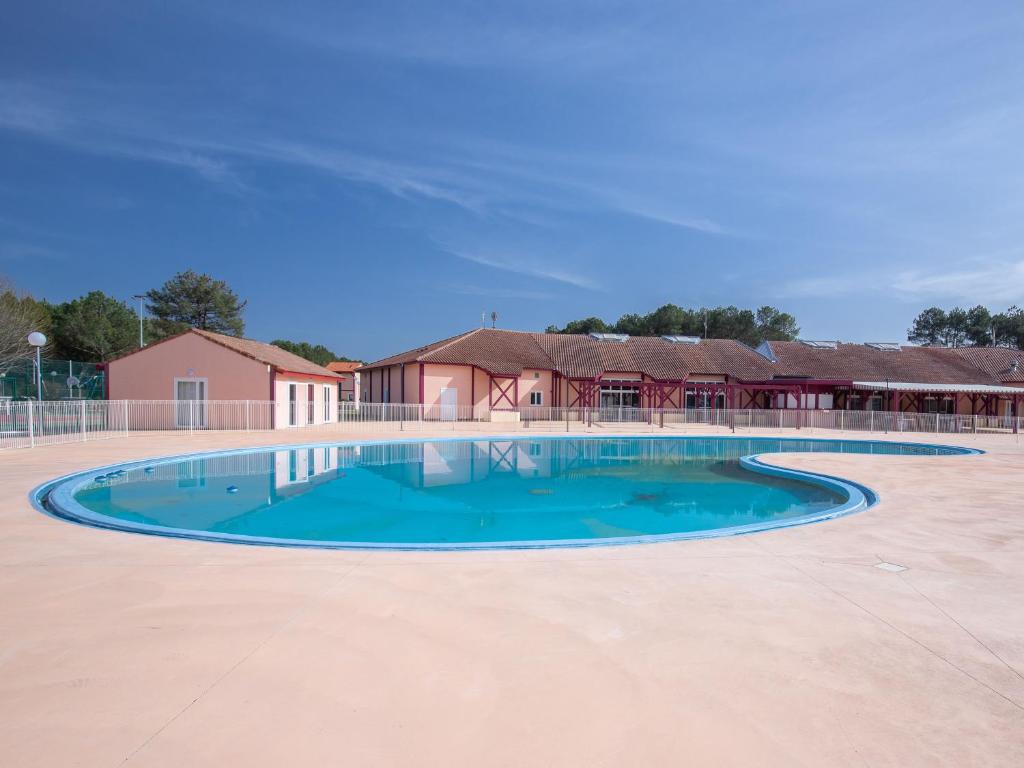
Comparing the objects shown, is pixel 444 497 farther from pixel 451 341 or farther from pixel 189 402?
pixel 451 341

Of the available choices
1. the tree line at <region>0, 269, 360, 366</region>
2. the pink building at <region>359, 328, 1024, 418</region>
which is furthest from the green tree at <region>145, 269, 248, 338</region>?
the pink building at <region>359, 328, 1024, 418</region>

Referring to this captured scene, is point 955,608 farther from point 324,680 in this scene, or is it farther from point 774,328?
point 774,328

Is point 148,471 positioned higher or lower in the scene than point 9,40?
lower

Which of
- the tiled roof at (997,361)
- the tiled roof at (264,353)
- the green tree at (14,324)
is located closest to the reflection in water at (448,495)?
the tiled roof at (264,353)

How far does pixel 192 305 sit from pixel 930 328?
8057 centimetres

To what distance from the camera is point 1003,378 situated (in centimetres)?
3700

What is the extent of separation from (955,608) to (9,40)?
2948cm

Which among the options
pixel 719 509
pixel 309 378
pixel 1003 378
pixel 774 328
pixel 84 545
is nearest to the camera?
pixel 84 545

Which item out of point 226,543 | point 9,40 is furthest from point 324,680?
point 9,40

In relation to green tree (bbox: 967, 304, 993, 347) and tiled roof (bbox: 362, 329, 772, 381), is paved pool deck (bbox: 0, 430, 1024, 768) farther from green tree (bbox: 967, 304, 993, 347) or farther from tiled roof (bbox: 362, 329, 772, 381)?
green tree (bbox: 967, 304, 993, 347)

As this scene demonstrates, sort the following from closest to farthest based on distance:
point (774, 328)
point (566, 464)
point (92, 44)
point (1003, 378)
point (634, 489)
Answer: point (634, 489) → point (566, 464) → point (92, 44) → point (1003, 378) → point (774, 328)

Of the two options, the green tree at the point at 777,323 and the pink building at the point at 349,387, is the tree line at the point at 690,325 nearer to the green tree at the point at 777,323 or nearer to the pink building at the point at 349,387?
the green tree at the point at 777,323

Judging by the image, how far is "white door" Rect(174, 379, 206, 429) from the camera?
71.0 ft

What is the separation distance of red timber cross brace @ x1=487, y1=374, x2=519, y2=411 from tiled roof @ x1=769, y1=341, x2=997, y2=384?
16.8 metres
